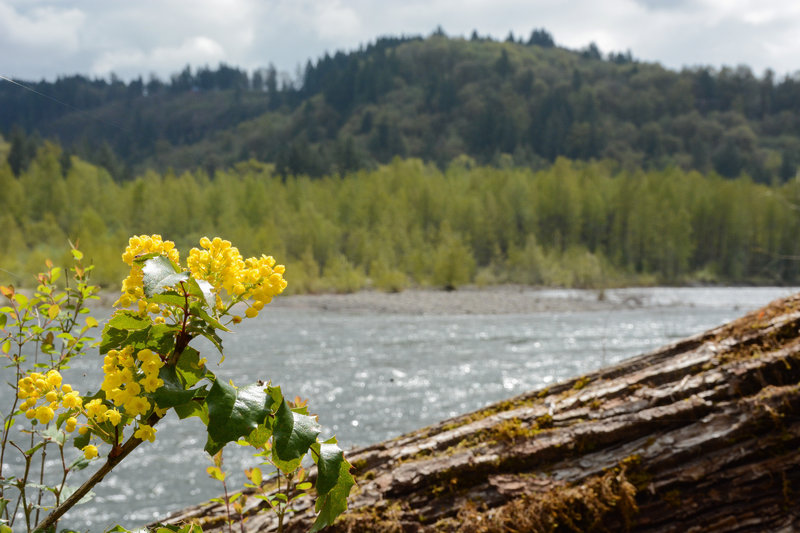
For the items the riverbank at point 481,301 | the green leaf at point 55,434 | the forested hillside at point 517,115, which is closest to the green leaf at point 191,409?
the green leaf at point 55,434

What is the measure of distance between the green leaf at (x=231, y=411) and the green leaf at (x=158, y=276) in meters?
0.15

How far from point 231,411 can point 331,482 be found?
19 cm

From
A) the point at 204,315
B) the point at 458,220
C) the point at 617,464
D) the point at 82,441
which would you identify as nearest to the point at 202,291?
the point at 204,315

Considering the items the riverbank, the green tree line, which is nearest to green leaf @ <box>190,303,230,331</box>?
the riverbank

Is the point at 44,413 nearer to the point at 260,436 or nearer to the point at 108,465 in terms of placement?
the point at 108,465

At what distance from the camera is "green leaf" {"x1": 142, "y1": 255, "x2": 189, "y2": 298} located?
81 cm

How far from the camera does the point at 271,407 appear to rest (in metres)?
0.87

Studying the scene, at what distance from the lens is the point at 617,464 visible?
2156mm

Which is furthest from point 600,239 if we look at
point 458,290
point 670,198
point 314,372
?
point 314,372

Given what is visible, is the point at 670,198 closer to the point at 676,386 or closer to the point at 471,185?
the point at 471,185

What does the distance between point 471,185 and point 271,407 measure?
208 feet

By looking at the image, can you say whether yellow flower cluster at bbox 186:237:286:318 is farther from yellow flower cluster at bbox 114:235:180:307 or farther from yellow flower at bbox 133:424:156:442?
yellow flower at bbox 133:424:156:442

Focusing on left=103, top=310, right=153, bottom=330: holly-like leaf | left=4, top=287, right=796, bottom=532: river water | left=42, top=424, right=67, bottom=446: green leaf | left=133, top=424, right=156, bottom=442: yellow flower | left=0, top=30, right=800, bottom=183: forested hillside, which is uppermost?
left=0, top=30, right=800, bottom=183: forested hillside

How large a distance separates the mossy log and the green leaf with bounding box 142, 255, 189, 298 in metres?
1.41
